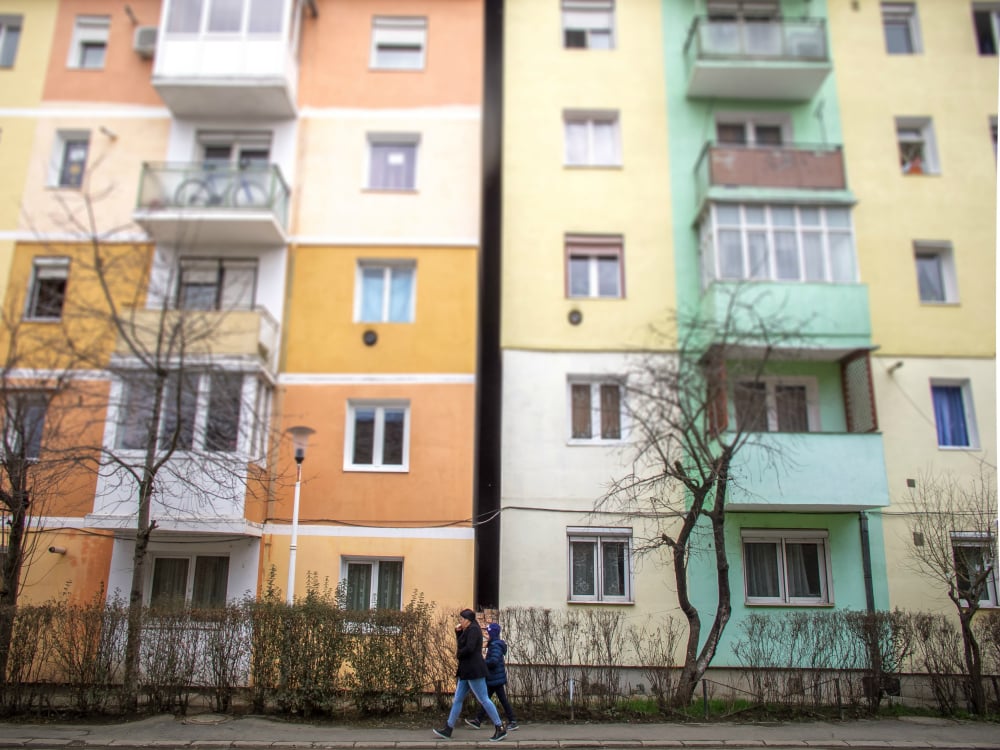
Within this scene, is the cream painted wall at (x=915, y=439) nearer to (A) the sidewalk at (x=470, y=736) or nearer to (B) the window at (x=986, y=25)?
(A) the sidewalk at (x=470, y=736)

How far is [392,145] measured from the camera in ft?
59.0

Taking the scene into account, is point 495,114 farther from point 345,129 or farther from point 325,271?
point 325,271

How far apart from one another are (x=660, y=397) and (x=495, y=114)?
26.4ft

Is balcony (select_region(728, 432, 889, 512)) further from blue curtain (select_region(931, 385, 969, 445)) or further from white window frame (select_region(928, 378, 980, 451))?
blue curtain (select_region(931, 385, 969, 445))

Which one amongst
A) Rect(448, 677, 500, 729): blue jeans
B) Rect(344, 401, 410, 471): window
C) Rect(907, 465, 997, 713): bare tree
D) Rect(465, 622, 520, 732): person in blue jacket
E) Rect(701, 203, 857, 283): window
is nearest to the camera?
Rect(448, 677, 500, 729): blue jeans

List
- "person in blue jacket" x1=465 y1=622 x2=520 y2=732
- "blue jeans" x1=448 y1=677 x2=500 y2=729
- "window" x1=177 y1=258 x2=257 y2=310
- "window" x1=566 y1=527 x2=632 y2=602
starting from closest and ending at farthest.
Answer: "blue jeans" x1=448 y1=677 x2=500 y2=729, "person in blue jacket" x1=465 y1=622 x2=520 y2=732, "window" x1=566 y1=527 x2=632 y2=602, "window" x1=177 y1=258 x2=257 y2=310

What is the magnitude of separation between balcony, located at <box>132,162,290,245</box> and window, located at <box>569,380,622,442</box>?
22.8ft

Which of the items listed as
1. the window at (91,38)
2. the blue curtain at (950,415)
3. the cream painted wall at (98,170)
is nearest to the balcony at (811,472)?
the blue curtain at (950,415)

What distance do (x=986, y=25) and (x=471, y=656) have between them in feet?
61.2

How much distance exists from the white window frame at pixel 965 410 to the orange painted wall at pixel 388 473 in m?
9.30

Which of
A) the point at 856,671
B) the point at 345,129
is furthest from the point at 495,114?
the point at 856,671

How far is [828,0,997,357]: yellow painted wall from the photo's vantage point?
16703mm

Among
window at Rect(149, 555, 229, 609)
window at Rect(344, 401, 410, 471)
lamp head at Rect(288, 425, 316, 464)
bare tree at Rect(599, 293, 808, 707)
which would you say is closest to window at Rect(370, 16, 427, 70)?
window at Rect(344, 401, 410, 471)

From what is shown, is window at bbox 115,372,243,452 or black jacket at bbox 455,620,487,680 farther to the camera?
window at bbox 115,372,243,452
